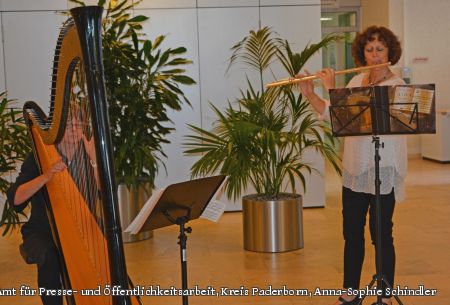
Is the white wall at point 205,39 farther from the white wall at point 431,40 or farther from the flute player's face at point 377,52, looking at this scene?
the white wall at point 431,40

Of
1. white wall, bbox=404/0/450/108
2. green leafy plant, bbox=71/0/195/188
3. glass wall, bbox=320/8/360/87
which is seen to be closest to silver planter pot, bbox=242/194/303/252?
green leafy plant, bbox=71/0/195/188

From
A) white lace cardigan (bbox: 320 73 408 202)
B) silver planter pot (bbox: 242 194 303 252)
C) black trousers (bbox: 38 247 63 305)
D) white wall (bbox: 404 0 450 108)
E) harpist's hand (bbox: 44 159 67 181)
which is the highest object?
white wall (bbox: 404 0 450 108)

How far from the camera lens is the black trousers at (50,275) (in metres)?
2.84

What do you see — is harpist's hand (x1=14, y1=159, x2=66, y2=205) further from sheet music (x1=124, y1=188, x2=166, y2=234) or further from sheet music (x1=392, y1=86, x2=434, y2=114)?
sheet music (x1=392, y1=86, x2=434, y2=114)

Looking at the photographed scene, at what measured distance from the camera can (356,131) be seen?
Answer: 9.67 ft

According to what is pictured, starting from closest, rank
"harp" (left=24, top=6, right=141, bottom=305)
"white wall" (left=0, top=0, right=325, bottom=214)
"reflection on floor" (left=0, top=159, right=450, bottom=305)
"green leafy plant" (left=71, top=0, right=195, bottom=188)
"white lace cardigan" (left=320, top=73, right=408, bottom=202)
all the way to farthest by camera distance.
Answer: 1. "harp" (left=24, top=6, right=141, bottom=305)
2. "white lace cardigan" (left=320, top=73, right=408, bottom=202)
3. "reflection on floor" (left=0, top=159, right=450, bottom=305)
4. "green leafy plant" (left=71, top=0, right=195, bottom=188)
5. "white wall" (left=0, top=0, right=325, bottom=214)

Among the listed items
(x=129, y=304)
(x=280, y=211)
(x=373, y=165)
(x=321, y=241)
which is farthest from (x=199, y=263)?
(x=129, y=304)

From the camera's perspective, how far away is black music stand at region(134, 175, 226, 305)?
2.47m

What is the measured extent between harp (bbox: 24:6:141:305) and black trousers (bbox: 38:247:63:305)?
0.21 metres

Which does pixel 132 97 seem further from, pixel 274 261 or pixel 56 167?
pixel 56 167

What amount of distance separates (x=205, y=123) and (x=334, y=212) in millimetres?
1587

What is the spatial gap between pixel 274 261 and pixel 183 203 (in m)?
2.25

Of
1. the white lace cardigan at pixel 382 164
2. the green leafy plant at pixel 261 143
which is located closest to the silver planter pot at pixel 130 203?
the green leafy plant at pixel 261 143

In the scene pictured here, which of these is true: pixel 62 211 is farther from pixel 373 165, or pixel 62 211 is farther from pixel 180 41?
pixel 180 41
